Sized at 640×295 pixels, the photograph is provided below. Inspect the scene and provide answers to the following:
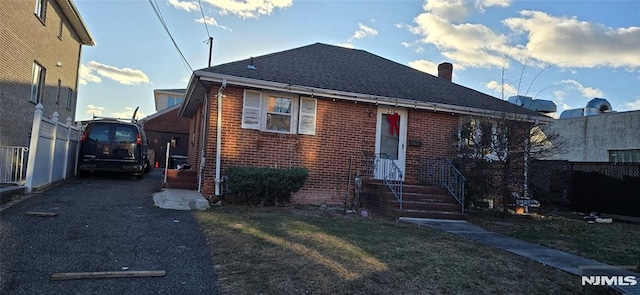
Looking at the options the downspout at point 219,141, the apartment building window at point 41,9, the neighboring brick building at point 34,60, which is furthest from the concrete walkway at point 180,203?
the apartment building window at point 41,9

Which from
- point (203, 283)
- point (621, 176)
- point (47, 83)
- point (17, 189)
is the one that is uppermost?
point (47, 83)

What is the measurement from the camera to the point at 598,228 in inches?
347

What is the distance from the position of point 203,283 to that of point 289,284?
839 mm

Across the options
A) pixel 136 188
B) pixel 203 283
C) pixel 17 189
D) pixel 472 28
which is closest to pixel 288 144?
pixel 136 188

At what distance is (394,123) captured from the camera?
1102cm

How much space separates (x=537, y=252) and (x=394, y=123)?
5.66 m

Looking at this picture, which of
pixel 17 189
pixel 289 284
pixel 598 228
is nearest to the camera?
pixel 289 284

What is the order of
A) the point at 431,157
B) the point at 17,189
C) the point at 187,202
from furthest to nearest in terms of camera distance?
the point at 431,157 < the point at 187,202 < the point at 17,189

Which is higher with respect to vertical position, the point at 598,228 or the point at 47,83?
the point at 47,83

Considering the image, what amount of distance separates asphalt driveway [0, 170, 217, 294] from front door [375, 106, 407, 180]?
546 cm

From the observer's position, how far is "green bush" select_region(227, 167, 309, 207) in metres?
8.66

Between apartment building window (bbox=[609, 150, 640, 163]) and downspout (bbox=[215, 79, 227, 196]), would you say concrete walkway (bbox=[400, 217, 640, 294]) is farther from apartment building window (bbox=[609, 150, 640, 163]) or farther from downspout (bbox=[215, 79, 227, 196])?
apartment building window (bbox=[609, 150, 640, 163])

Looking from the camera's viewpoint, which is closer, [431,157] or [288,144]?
[288,144]

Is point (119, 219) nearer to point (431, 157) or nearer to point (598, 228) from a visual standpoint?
point (431, 157)
